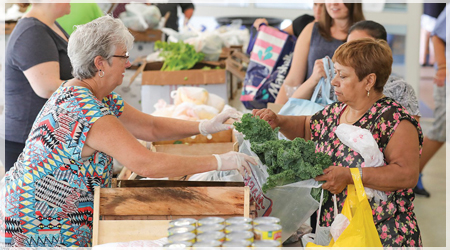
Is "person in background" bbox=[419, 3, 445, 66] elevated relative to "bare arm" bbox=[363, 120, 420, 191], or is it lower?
lower

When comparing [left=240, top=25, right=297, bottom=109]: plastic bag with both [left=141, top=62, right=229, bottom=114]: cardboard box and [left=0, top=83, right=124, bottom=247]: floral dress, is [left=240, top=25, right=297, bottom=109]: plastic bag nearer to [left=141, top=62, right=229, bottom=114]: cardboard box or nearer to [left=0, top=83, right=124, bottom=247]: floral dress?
[left=141, top=62, right=229, bottom=114]: cardboard box

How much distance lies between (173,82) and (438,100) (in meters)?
2.59

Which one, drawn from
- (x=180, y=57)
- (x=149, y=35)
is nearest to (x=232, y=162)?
(x=180, y=57)

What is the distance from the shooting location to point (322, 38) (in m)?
3.34

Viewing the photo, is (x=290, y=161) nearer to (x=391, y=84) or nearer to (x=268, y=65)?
(x=391, y=84)

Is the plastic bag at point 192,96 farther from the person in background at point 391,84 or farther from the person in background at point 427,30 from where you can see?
the person in background at point 427,30

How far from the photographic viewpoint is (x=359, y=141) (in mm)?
2033

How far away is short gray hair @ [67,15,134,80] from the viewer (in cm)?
205

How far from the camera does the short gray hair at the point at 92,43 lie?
2.05 m

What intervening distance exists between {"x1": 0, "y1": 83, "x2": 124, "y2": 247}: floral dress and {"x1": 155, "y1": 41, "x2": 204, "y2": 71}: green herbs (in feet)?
8.66

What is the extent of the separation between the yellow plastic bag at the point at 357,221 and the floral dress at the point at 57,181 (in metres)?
0.89

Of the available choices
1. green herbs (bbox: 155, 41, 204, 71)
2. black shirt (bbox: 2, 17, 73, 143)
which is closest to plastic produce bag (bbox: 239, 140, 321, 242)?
black shirt (bbox: 2, 17, 73, 143)

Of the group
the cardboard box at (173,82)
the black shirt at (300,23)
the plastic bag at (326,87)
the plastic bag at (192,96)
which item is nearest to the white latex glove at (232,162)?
the plastic bag at (326,87)

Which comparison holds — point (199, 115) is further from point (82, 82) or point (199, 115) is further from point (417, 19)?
point (417, 19)
